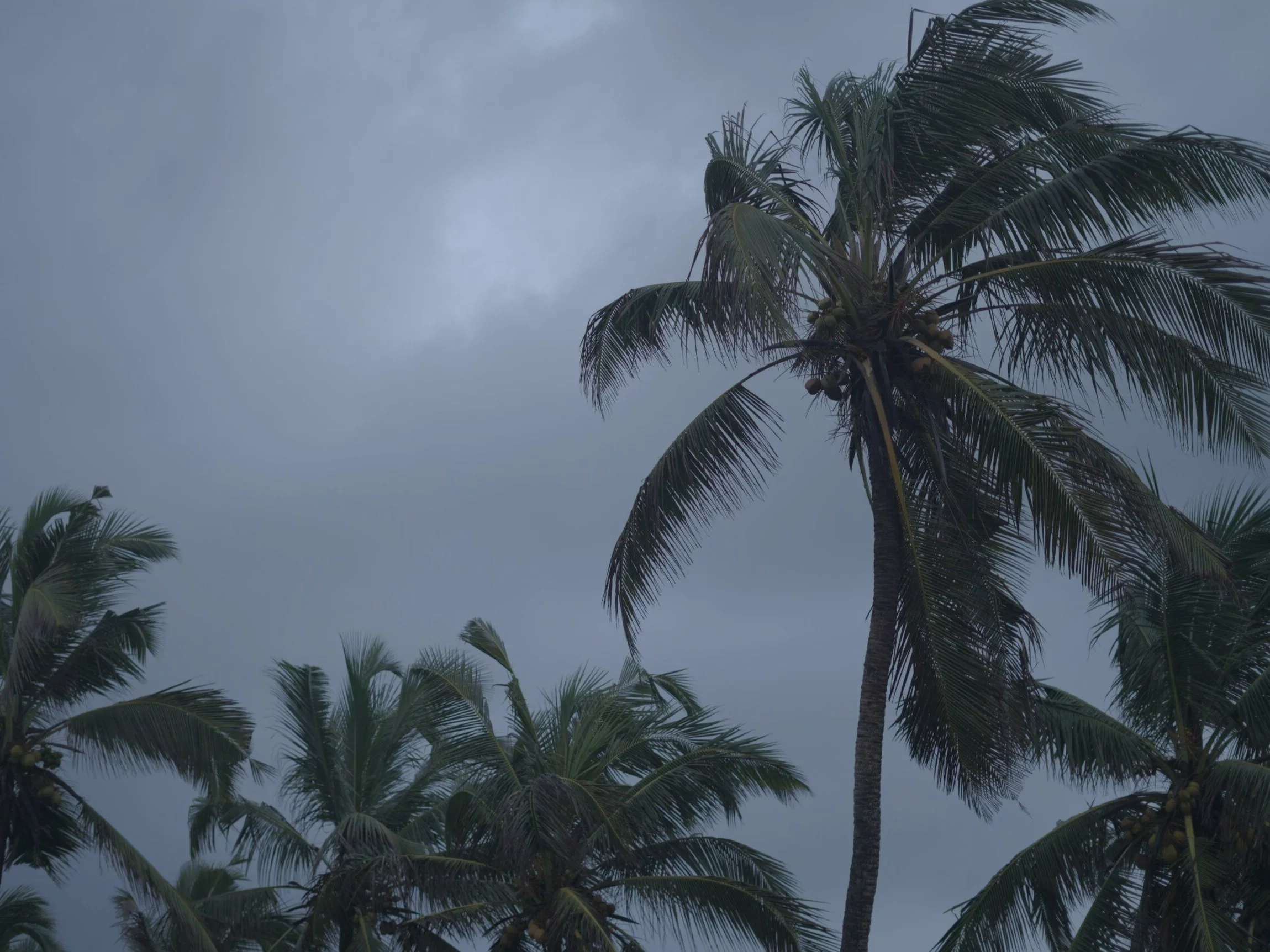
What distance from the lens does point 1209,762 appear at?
13.8 m

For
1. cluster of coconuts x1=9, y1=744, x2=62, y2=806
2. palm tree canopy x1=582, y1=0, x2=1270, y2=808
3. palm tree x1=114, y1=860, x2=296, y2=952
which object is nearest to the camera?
palm tree canopy x1=582, y1=0, x2=1270, y2=808

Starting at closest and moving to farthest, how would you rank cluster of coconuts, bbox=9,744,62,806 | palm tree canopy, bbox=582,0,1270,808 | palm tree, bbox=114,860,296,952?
palm tree canopy, bbox=582,0,1270,808 → cluster of coconuts, bbox=9,744,62,806 → palm tree, bbox=114,860,296,952

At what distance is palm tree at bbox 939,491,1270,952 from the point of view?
42.9 ft

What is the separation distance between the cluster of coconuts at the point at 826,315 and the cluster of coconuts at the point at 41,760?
1103 cm

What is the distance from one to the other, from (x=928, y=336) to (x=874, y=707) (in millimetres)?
3116

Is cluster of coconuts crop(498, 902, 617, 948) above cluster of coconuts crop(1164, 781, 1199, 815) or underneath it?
underneath

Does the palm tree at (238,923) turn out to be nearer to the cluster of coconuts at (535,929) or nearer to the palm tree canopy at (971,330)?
the cluster of coconuts at (535,929)

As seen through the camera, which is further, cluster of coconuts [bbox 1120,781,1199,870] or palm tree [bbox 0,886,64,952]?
palm tree [bbox 0,886,64,952]

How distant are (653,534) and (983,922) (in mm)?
5325

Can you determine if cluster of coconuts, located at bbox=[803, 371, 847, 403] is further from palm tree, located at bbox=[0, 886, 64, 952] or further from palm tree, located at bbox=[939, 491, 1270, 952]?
palm tree, located at bbox=[0, 886, 64, 952]

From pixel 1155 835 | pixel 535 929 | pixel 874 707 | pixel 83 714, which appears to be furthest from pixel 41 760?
pixel 1155 835

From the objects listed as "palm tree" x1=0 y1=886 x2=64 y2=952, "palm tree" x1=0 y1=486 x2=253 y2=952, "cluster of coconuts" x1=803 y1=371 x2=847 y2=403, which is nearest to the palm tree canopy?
"cluster of coconuts" x1=803 y1=371 x2=847 y2=403

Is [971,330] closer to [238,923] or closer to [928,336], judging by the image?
[928,336]

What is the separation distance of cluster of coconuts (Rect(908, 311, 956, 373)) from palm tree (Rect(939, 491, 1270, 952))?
3.51 metres
